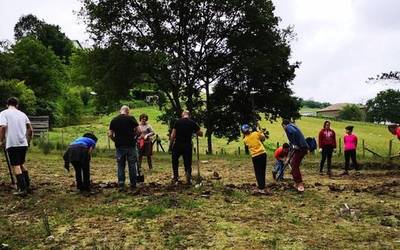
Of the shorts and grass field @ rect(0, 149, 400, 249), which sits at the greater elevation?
the shorts

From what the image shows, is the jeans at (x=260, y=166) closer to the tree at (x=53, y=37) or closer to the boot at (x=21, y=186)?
the boot at (x=21, y=186)

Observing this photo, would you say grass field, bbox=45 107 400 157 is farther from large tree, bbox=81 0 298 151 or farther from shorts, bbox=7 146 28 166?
shorts, bbox=7 146 28 166

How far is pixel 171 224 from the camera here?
32.3 ft

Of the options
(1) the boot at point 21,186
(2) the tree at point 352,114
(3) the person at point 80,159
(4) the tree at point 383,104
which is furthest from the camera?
(2) the tree at point 352,114

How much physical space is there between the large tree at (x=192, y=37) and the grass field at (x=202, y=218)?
76.3ft

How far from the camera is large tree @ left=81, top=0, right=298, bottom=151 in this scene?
3725cm

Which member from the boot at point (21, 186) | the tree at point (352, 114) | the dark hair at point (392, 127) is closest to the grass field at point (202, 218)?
the boot at point (21, 186)

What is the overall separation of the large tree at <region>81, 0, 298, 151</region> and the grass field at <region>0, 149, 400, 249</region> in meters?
23.2

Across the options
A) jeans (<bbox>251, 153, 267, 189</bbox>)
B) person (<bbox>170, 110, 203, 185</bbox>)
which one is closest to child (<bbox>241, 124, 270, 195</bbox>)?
jeans (<bbox>251, 153, 267, 189</bbox>)

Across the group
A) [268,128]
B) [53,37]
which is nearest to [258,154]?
[268,128]

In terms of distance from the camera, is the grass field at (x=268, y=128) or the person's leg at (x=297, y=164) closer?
the person's leg at (x=297, y=164)

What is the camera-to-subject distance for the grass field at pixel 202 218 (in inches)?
350

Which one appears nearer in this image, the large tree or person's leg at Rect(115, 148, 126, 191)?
person's leg at Rect(115, 148, 126, 191)

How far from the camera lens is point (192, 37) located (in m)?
39.0
